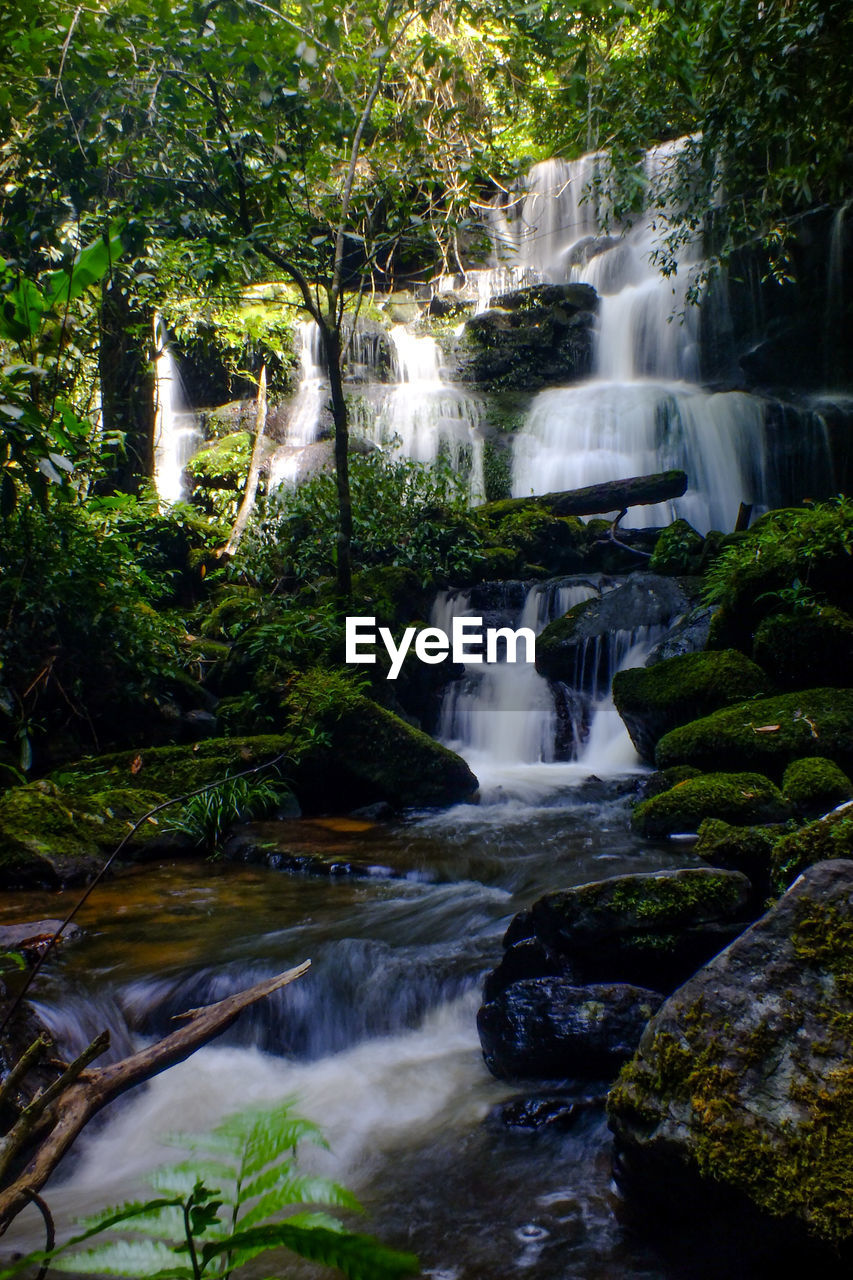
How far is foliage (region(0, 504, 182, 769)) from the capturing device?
7164mm

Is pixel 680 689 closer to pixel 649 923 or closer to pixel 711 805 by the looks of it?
pixel 711 805

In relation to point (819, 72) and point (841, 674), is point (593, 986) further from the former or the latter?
point (819, 72)

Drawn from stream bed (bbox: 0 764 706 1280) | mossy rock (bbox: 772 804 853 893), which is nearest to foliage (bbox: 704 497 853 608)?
stream bed (bbox: 0 764 706 1280)

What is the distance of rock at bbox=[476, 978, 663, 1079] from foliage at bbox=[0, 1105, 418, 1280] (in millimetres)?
2201

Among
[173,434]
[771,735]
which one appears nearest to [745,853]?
[771,735]

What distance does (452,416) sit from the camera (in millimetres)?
17609

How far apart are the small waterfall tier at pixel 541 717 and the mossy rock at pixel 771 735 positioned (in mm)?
1835

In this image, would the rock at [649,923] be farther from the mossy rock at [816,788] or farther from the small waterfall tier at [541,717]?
the small waterfall tier at [541,717]

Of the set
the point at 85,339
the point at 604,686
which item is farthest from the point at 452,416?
the point at 604,686

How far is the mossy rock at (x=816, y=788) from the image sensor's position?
5.19m

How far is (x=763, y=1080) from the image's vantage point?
6.89 ft

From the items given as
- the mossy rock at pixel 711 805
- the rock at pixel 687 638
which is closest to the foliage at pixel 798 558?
the rock at pixel 687 638

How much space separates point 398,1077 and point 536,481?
1418 cm

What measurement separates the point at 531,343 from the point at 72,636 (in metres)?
15.4
